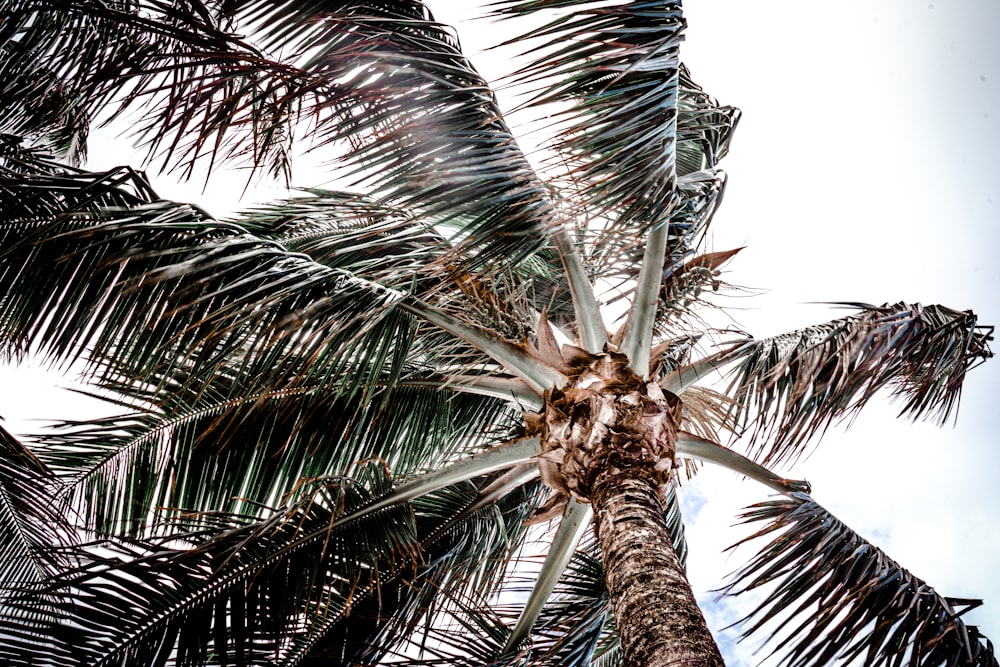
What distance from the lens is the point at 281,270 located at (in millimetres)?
3408

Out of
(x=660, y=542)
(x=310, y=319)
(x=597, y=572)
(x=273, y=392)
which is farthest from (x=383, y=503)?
(x=597, y=572)

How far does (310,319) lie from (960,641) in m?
3.41

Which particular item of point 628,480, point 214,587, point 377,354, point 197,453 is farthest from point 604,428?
point 197,453

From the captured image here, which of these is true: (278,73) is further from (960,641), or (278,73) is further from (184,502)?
(960,641)

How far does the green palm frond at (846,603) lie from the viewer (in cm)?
334

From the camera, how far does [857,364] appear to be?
376cm

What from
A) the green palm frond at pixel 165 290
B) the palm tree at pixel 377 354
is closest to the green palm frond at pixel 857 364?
the palm tree at pixel 377 354

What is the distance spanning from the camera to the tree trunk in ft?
7.72

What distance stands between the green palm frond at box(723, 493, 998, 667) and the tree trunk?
3.47ft

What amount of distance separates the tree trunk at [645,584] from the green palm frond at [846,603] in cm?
106

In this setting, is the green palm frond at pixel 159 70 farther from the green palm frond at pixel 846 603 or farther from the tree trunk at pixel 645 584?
the green palm frond at pixel 846 603

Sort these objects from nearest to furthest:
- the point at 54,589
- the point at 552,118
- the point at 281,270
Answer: the point at 552,118 → the point at 54,589 → the point at 281,270

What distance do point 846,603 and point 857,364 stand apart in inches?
48.1

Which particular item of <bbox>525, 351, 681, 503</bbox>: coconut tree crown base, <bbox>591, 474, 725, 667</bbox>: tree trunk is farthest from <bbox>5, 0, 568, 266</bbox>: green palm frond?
<bbox>591, 474, 725, 667</bbox>: tree trunk
